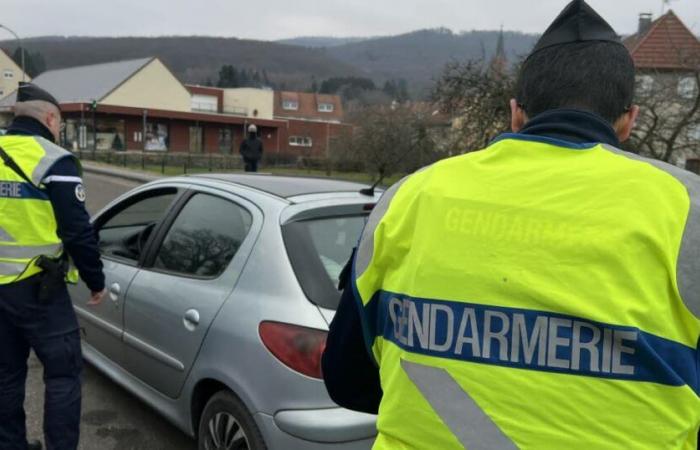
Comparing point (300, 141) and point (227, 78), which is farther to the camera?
point (227, 78)

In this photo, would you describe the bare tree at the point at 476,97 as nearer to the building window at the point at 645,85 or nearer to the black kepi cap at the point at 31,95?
the building window at the point at 645,85

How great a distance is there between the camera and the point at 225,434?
2838 millimetres

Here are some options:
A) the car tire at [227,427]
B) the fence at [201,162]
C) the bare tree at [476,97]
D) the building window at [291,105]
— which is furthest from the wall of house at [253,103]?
the car tire at [227,427]

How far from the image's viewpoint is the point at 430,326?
1.26 m

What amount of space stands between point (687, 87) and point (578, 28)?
53.0 feet

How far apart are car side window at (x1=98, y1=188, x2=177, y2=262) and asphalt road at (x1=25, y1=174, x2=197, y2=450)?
3.26 feet

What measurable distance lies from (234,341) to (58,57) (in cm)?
14866

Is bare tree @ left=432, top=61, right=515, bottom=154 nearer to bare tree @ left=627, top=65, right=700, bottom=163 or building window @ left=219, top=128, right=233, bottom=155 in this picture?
bare tree @ left=627, top=65, right=700, bottom=163

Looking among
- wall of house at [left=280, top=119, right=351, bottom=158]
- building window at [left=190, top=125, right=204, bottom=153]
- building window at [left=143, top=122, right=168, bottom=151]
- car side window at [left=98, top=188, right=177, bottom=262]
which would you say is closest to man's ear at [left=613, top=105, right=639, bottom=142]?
car side window at [left=98, top=188, right=177, bottom=262]

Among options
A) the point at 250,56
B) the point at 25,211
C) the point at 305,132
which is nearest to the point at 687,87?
the point at 25,211

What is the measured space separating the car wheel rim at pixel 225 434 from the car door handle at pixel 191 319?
44cm

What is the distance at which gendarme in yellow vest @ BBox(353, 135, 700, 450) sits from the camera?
1.10 m

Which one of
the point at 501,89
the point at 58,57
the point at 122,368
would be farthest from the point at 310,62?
the point at 122,368

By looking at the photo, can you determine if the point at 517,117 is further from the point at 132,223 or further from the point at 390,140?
the point at 390,140
